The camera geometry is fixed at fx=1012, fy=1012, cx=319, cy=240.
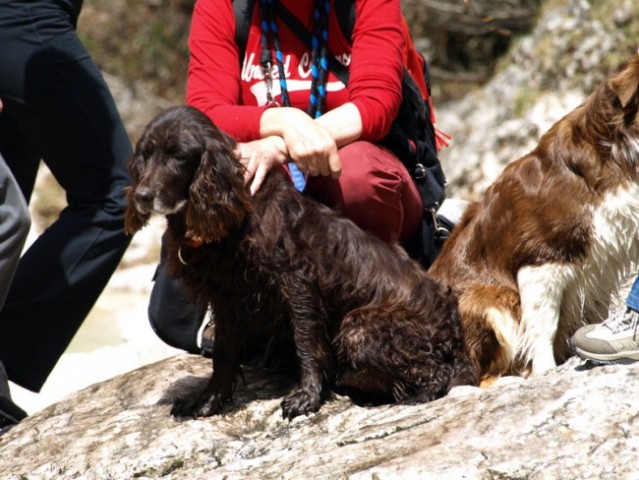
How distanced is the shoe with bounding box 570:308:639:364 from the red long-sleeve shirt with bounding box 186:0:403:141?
47.3 inches

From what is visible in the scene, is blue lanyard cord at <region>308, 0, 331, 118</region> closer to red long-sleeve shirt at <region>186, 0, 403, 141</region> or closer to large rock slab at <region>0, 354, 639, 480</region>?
red long-sleeve shirt at <region>186, 0, 403, 141</region>

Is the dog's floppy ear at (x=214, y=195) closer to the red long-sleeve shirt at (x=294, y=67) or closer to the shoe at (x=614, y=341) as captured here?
the red long-sleeve shirt at (x=294, y=67)

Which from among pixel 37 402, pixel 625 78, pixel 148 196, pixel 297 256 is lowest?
pixel 37 402

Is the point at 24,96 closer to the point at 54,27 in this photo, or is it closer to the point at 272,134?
the point at 54,27

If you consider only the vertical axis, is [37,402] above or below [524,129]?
below

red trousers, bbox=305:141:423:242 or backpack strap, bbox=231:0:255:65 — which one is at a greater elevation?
backpack strap, bbox=231:0:255:65

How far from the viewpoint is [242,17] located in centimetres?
427

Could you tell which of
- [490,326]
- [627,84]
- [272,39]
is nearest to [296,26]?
[272,39]

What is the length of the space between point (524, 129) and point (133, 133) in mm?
5443

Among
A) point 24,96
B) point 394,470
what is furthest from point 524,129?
point 394,470

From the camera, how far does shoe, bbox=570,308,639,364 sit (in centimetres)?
361

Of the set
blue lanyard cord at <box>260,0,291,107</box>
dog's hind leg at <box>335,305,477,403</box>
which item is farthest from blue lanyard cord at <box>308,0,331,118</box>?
dog's hind leg at <box>335,305,477,403</box>

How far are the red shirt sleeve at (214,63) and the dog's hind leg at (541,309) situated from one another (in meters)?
1.31

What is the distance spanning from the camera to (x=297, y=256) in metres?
3.86
